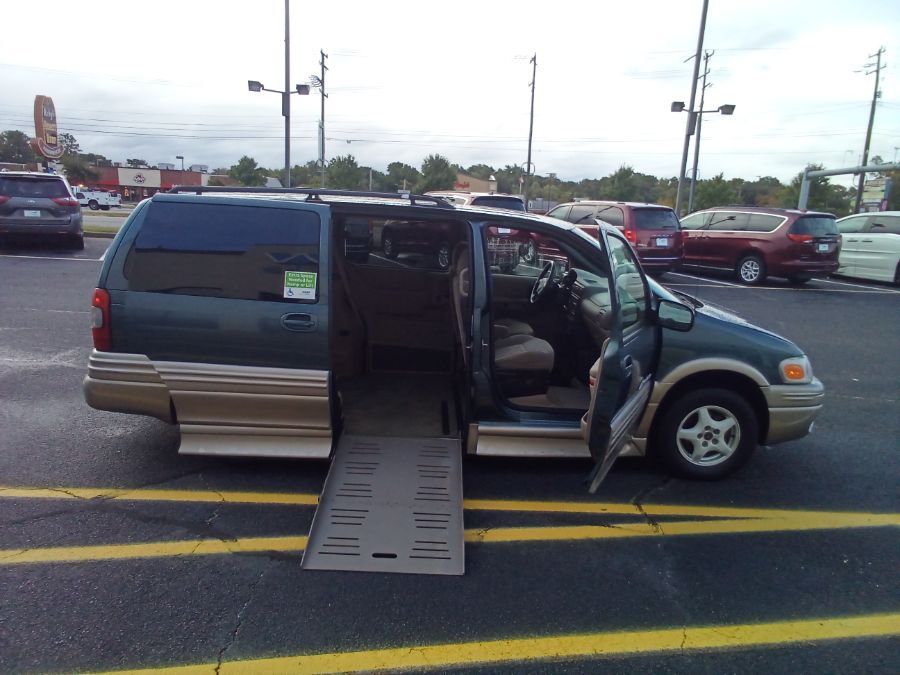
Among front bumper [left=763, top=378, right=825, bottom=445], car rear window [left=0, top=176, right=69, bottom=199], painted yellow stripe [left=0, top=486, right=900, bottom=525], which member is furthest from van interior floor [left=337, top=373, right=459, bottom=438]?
car rear window [left=0, top=176, right=69, bottom=199]

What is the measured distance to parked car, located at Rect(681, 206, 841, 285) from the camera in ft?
45.8

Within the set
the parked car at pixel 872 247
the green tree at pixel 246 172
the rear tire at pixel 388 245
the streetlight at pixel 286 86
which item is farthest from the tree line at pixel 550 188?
the rear tire at pixel 388 245

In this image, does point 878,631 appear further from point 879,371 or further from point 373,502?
point 879,371

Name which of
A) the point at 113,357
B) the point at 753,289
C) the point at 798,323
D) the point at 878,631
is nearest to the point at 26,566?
the point at 113,357

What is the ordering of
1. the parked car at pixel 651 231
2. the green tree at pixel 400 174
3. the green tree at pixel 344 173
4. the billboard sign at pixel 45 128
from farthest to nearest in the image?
the green tree at pixel 400 174 < the green tree at pixel 344 173 < the billboard sign at pixel 45 128 < the parked car at pixel 651 231

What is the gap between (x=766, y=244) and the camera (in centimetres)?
1430

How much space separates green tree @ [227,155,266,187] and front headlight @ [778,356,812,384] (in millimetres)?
44884

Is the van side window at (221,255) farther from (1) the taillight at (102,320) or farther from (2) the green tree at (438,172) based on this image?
(2) the green tree at (438,172)

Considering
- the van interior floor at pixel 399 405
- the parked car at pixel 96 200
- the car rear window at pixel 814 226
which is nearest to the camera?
the van interior floor at pixel 399 405

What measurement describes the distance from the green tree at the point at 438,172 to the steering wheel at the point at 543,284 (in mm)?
39333

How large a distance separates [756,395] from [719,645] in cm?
190

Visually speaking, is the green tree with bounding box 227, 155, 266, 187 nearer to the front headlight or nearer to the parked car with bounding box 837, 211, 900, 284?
the parked car with bounding box 837, 211, 900, 284

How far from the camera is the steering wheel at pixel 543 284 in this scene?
5.29 metres

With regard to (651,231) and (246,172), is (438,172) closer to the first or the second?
(246,172)
